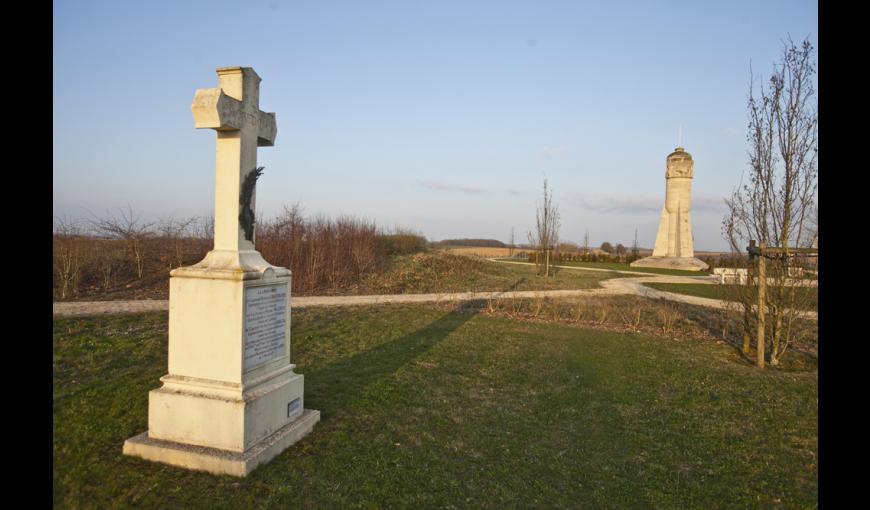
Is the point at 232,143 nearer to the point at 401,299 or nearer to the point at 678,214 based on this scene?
the point at 401,299

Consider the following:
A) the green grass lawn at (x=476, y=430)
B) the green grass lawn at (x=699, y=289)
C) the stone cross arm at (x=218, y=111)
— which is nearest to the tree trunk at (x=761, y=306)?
the green grass lawn at (x=476, y=430)

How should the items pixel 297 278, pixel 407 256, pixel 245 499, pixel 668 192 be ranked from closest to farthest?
pixel 245 499, pixel 297 278, pixel 407 256, pixel 668 192

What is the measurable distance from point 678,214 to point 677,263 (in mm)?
3280

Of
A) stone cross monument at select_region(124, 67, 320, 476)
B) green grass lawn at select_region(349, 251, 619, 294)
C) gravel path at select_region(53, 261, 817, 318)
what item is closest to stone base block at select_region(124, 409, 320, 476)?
stone cross monument at select_region(124, 67, 320, 476)

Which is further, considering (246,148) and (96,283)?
(96,283)

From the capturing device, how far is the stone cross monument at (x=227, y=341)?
3.76 meters

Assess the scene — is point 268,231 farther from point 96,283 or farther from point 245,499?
point 245,499

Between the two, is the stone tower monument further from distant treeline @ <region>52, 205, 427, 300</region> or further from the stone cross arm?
the stone cross arm

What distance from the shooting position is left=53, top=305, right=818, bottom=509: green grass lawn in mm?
3471

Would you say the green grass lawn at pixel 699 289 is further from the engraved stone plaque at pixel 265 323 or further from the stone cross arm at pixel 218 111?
the stone cross arm at pixel 218 111

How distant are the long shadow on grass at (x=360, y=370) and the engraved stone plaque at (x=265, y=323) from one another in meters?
1.07
